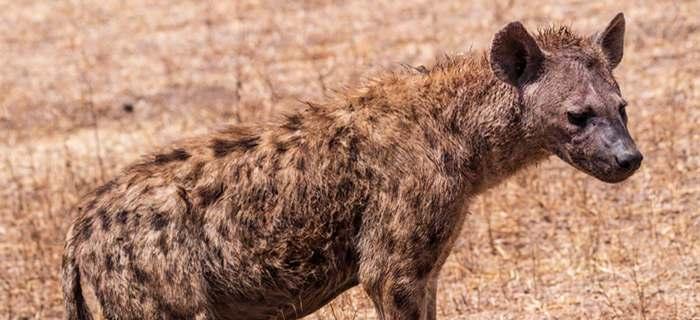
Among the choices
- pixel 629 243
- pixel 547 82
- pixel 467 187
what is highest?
pixel 547 82

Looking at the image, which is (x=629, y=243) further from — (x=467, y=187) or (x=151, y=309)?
(x=151, y=309)

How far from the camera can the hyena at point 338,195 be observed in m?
5.21

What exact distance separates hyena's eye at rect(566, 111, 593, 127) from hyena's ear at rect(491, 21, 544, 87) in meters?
0.22

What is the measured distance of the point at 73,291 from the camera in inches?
208

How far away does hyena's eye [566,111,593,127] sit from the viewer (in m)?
5.22

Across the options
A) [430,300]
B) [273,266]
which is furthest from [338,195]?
[430,300]

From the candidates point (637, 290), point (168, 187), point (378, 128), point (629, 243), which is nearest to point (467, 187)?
point (378, 128)

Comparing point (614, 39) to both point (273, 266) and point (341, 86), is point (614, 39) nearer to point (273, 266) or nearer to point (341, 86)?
point (341, 86)

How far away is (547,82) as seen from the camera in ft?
17.5

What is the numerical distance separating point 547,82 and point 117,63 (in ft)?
23.9

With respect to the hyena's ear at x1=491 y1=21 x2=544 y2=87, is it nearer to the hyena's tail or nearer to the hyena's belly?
the hyena's belly

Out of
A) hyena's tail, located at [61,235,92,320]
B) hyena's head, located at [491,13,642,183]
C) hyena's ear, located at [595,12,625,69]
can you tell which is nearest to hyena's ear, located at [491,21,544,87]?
hyena's head, located at [491,13,642,183]

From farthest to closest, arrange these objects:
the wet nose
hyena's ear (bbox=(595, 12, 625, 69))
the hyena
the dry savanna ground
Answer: the dry savanna ground, hyena's ear (bbox=(595, 12, 625, 69)), the hyena, the wet nose

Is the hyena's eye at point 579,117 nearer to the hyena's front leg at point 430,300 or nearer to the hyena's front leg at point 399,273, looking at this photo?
the hyena's front leg at point 399,273
